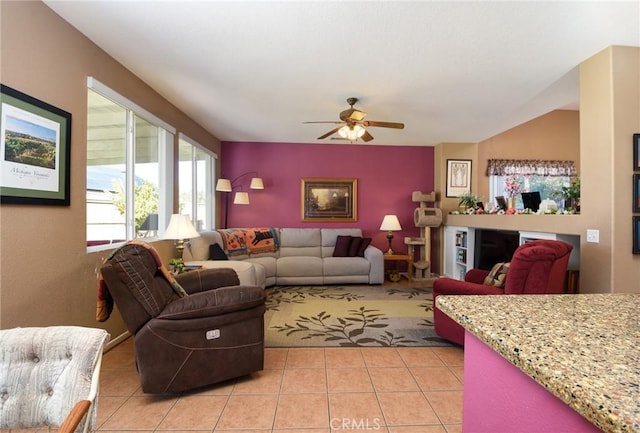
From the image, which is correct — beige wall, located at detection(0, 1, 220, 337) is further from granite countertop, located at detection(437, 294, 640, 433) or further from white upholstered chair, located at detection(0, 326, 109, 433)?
granite countertop, located at detection(437, 294, 640, 433)

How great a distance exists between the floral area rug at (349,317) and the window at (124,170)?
1.82 m

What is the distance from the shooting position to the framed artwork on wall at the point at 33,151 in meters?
1.72

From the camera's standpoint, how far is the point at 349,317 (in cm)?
341

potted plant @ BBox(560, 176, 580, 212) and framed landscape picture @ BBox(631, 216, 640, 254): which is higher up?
potted plant @ BBox(560, 176, 580, 212)

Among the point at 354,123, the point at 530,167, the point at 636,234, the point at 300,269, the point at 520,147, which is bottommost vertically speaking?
the point at 300,269

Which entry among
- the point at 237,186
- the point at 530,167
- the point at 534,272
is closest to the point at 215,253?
the point at 237,186

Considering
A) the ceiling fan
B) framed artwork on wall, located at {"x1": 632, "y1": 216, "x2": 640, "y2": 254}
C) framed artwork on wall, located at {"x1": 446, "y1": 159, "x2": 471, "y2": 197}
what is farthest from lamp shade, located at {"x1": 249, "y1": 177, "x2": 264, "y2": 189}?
framed artwork on wall, located at {"x1": 632, "y1": 216, "x2": 640, "y2": 254}

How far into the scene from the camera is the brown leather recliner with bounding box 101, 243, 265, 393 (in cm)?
182

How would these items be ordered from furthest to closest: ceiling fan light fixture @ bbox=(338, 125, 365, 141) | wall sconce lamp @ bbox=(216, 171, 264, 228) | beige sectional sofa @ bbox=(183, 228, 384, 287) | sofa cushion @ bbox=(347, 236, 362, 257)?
1. sofa cushion @ bbox=(347, 236, 362, 257)
2. wall sconce lamp @ bbox=(216, 171, 264, 228)
3. beige sectional sofa @ bbox=(183, 228, 384, 287)
4. ceiling fan light fixture @ bbox=(338, 125, 365, 141)

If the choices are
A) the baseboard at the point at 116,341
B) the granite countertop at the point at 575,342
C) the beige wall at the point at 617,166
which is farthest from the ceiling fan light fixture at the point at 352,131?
the baseboard at the point at 116,341

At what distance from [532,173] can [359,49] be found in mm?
4784

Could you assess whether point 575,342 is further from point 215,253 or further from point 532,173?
point 532,173

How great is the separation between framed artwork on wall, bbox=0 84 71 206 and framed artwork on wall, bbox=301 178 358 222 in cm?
400

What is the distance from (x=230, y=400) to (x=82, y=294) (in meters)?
1.49
